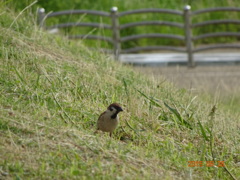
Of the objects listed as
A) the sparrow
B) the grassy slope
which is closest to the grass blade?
the grassy slope

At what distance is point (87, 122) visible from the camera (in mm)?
5402

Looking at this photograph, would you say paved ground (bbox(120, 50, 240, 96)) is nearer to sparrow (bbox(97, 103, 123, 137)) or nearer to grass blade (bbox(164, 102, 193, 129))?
grass blade (bbox(164, 102, 193, 129))

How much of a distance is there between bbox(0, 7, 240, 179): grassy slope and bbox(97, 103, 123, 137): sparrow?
0.09m

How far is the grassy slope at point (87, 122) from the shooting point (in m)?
4.38

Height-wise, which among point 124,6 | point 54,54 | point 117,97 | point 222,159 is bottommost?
point 222,159

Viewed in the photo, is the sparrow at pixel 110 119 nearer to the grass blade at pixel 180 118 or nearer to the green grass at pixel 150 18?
the grass blade at pixel 180 118

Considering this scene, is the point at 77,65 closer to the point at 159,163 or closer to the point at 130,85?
the point at 130,85

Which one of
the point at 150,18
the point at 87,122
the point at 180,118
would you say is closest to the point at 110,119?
the point at 87,122

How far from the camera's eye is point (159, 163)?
15.4ft

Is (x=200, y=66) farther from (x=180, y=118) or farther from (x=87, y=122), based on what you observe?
(x=87, y=122)

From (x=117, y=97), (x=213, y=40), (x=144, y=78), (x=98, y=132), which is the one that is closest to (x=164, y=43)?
(x=213, y=40)

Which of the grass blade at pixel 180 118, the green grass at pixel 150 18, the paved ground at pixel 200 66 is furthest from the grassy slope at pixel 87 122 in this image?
the green grass at pixel 150 18

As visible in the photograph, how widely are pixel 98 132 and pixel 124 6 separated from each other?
37.9 ft

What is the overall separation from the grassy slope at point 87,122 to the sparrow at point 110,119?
0.09 metres
